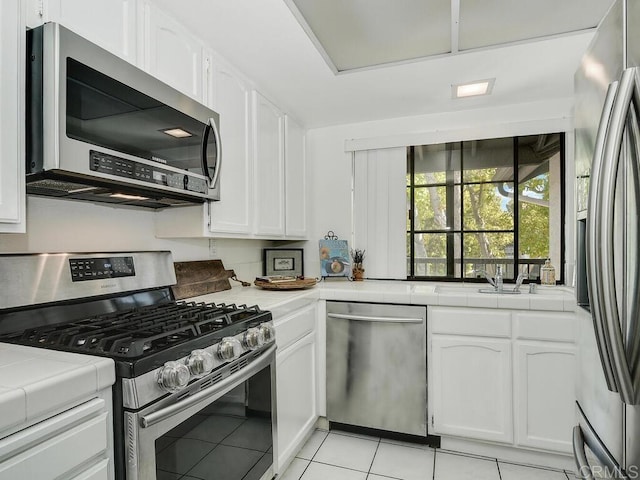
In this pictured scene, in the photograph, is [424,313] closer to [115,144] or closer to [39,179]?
[115,144]

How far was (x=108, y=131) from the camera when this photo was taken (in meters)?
1.25

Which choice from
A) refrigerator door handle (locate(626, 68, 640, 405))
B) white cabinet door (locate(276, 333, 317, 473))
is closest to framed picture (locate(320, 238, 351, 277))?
white cabinet door (locate(276, 333, 317, 473))

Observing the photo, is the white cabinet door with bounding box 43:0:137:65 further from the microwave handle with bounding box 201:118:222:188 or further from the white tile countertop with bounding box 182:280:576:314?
the white tile countertop with bounding box 182:280:576:314

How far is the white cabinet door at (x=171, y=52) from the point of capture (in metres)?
1.47

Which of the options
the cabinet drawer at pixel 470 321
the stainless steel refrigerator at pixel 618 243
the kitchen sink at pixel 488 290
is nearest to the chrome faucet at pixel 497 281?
the kitchen sink at pixel 488 290

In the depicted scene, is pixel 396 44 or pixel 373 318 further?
pixel 373 318

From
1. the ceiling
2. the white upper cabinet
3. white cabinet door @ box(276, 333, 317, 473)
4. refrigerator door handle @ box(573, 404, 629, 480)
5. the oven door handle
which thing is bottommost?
white cabinet door @ box(276, 333, 317, 473)

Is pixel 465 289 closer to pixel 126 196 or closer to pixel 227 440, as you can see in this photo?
pixel 227 440

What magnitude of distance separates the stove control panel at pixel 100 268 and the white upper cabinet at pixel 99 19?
0.80 meters

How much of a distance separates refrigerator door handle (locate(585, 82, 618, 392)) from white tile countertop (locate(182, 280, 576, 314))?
1.20m

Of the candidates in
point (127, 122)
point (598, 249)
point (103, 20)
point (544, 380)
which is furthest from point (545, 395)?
point (103, 20)

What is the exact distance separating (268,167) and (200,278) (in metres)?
0.83

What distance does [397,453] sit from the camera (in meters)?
2.15

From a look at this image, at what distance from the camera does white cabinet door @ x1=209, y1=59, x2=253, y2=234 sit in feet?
6.23
